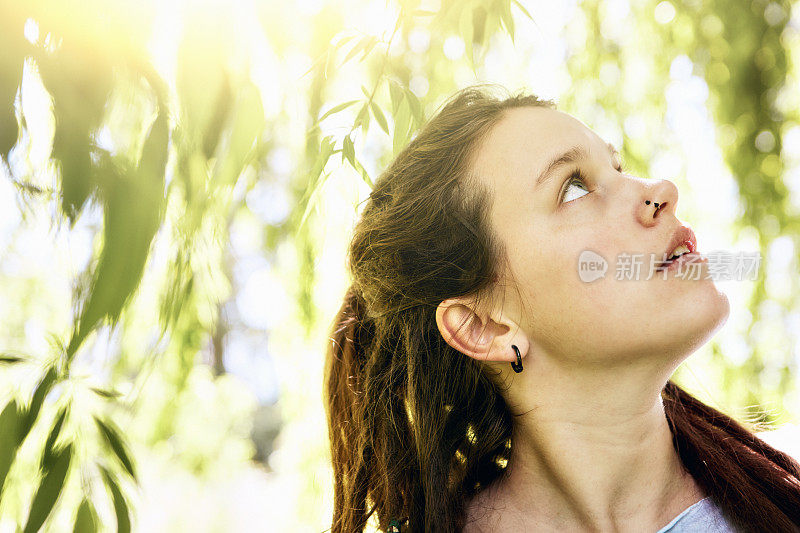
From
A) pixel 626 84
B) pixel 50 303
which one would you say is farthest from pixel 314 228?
pixel 626 84

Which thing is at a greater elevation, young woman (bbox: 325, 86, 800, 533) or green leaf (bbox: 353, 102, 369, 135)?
green leaf (bbox: 353, 102, 369, 135)

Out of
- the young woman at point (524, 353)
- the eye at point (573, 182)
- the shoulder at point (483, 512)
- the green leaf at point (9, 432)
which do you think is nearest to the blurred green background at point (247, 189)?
the green leaf at point (9, 432)

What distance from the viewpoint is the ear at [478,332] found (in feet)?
3.39

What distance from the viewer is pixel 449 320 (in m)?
1.09

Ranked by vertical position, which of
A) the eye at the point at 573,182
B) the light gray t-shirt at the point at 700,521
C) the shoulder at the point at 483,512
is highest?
the eye at the point at 573,182

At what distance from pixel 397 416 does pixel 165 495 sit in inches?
40.9

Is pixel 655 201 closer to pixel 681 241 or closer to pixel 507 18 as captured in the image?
pixel 681 241

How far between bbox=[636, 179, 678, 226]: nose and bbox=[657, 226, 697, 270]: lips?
3 cm

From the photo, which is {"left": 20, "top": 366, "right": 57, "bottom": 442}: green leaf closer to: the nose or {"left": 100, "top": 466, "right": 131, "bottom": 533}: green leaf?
{"left": 100, "top": 466, "right": 131, "bottom": 533}: green leaf

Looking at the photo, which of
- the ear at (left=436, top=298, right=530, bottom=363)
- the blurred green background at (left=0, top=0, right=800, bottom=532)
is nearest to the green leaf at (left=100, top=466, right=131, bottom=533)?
the blurred green background at (left=0, top=0, right=800, bottom=532)

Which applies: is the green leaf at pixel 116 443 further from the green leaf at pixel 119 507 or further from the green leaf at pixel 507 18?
the green leaf at pixel 507 18

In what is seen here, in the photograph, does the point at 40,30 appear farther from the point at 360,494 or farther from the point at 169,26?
the point at 360,494

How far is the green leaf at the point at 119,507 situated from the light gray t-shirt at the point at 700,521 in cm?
74

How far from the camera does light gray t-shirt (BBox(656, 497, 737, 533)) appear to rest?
0.99m
